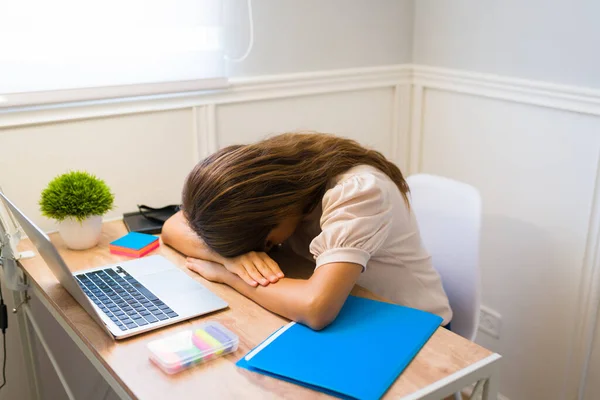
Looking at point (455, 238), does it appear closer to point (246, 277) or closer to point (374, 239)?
point (374, 239)

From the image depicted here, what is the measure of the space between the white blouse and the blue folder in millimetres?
120

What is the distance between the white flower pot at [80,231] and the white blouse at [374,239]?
0.49 metres

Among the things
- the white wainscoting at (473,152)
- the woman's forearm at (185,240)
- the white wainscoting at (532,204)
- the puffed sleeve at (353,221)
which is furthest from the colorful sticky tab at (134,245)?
the white wainscoting at (532,204)

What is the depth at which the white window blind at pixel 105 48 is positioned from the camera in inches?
63.6

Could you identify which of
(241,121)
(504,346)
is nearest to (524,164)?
(504,346)

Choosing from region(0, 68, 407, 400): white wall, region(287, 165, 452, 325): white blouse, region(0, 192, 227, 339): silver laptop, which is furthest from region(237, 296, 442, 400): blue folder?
region(0, 68, 407, 400): white wall

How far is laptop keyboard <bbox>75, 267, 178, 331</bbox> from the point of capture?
1.24m

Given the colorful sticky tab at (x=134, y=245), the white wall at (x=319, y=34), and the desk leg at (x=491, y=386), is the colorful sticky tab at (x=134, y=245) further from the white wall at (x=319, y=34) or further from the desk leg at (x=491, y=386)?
the desk leg at (x=491, y=386)

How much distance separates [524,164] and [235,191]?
1.11 metres

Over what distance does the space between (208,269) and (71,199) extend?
395 millimetres

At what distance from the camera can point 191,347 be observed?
112cm

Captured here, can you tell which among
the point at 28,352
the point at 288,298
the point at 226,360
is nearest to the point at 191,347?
the point at 226,360

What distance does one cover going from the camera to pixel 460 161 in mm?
2238

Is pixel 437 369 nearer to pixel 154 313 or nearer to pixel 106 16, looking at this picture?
pixel 154 313
